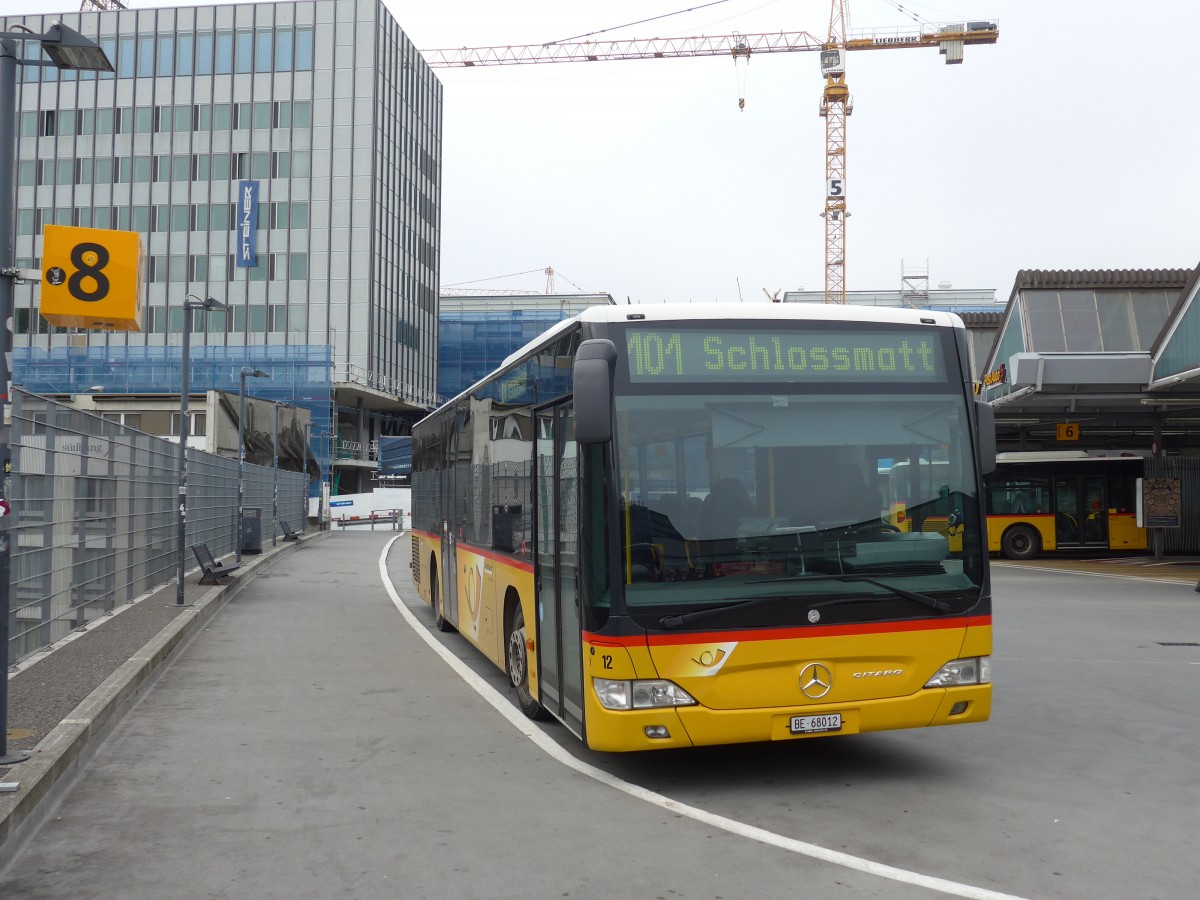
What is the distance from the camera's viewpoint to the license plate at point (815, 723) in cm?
706

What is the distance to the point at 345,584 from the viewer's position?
2433cm

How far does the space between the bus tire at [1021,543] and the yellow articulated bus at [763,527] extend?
92.1 feet

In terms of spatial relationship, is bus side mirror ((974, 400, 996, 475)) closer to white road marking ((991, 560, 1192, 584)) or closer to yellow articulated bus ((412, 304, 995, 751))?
yellow articulated bus ((412, 304, 995, 751))

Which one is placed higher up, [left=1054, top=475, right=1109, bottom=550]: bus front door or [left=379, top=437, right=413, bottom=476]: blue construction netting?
[left=379, top=437, right=413, bottom=476]: blue construction netting

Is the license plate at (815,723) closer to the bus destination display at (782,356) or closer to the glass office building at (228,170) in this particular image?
the bus destination display at (782,356)

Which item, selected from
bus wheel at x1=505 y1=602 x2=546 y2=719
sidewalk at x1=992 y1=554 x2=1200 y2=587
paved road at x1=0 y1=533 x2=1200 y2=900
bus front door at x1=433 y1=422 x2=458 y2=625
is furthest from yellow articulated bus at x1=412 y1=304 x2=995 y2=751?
sidewalk at x1=992 y1=554 x2=1200 y2=587

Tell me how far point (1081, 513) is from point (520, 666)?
2811 cm

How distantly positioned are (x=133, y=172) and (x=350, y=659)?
6797 centimetres

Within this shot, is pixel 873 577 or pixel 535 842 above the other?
pixel 873 577

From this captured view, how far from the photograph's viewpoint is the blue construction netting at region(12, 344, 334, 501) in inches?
2734

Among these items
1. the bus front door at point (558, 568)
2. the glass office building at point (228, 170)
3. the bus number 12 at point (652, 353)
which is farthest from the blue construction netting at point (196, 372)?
Result: the bus number 12 at point (652, 353)

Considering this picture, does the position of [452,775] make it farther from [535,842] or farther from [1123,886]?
[1123,886]

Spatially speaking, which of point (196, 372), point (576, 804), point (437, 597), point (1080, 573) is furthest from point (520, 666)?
point (196, 372)

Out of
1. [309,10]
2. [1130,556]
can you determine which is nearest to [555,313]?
[309,10]
